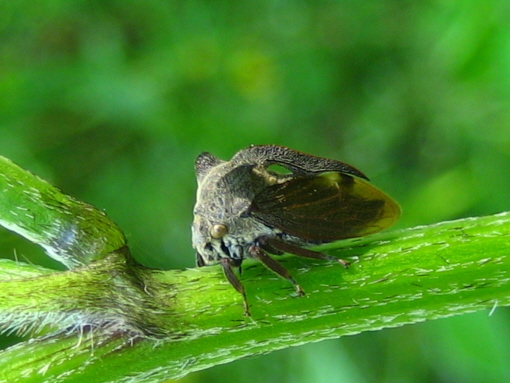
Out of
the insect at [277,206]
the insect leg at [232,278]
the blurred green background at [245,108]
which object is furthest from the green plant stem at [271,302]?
the blurred green background at [245,108]

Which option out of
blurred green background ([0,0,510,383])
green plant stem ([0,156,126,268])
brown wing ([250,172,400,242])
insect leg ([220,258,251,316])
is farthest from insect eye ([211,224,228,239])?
blurred green background ([0,0,510,383])

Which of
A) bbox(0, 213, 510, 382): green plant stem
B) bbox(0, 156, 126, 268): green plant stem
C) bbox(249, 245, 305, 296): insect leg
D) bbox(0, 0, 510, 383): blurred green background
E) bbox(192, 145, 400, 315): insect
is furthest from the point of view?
bbox(0, 0, 510, 383): blurred green background

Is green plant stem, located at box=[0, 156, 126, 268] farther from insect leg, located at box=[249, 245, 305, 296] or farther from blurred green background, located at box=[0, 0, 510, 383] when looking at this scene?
blurred green background, located at box=[0, 0, 510, 383]

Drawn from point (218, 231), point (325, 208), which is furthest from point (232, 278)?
point (325, 208)

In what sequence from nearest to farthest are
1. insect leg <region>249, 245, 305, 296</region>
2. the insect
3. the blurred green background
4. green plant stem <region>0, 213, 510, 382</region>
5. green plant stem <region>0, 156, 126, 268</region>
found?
green plant stem <region>0, 156, 126, 268</region> → green plant stem <region>0, 213, 510, 382</region> → insect leg <region>249, 245, 305, 296</region> → the insect → the blurred green background

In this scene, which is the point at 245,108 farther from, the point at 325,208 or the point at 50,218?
the point at 50,218

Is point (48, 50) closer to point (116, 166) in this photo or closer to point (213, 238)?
point (116, 166)
